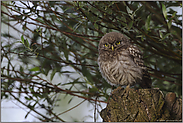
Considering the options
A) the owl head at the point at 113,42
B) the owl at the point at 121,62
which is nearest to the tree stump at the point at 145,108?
the owl at the point at 121,62

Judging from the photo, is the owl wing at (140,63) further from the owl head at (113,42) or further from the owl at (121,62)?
the owl head at (113,42)

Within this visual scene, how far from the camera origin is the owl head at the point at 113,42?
1957 mm

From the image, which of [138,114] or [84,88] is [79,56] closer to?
[84,88]

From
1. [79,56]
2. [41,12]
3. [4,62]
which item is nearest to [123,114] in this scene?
[79,56]

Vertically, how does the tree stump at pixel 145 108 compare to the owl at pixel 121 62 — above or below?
below

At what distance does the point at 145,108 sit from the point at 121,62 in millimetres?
652

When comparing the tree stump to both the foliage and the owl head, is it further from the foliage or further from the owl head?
the owl head

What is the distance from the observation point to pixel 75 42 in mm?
2129

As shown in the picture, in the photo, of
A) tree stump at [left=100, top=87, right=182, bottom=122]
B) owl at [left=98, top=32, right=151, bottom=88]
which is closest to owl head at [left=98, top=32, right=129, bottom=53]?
owl at [left=98, top=32, right=151, bottom=88]

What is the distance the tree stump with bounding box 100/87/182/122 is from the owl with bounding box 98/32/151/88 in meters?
0.49

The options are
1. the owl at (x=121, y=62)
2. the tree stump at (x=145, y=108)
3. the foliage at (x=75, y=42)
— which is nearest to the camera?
the tree stump at (x=145, y=108)

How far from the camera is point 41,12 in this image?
202cm

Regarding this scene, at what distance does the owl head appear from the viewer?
6.42 feet

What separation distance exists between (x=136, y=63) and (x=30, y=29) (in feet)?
3.75
